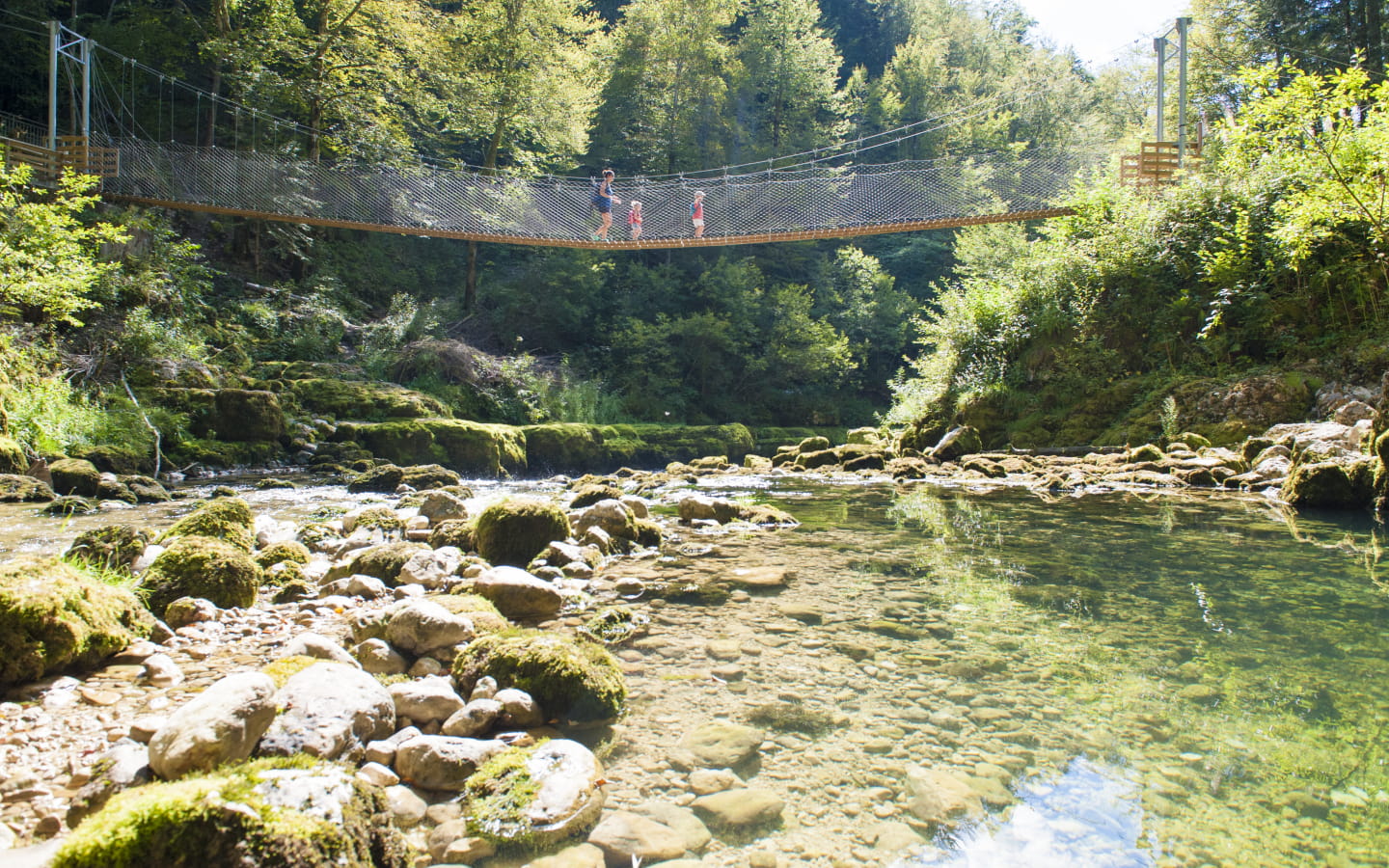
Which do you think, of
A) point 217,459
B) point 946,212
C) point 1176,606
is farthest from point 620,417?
point 1176,606

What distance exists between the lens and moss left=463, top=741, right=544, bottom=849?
1.41 metres

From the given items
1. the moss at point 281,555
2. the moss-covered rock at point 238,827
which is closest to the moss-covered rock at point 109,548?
the moss at point 281,555

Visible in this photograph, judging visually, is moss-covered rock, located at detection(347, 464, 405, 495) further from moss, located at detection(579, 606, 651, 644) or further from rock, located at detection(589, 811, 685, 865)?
rock, located at detection(589, 811, 685, 865)

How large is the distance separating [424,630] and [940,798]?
1545 millimetres

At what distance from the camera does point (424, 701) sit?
186 cm

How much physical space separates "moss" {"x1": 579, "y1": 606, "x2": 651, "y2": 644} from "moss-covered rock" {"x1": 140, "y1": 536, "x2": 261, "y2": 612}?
1384mm

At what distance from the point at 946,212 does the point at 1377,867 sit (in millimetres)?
11160

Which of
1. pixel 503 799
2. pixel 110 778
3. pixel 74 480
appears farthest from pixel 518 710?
pixel 74 480

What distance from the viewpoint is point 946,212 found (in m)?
11.3

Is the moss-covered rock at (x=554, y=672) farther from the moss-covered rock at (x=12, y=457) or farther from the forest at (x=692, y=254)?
the forest at (x=692, y=254)

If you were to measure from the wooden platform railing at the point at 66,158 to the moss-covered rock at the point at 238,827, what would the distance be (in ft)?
37.2

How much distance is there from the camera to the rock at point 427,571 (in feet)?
10.8

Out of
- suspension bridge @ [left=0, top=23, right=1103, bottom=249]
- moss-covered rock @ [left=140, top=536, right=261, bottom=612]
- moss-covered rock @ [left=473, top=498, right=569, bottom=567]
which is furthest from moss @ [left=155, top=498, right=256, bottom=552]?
suspension bridge @ [left=0, top=23, right=1103, bottom=249]

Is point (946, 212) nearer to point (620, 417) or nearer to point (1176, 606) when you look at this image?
point (620, 417)
